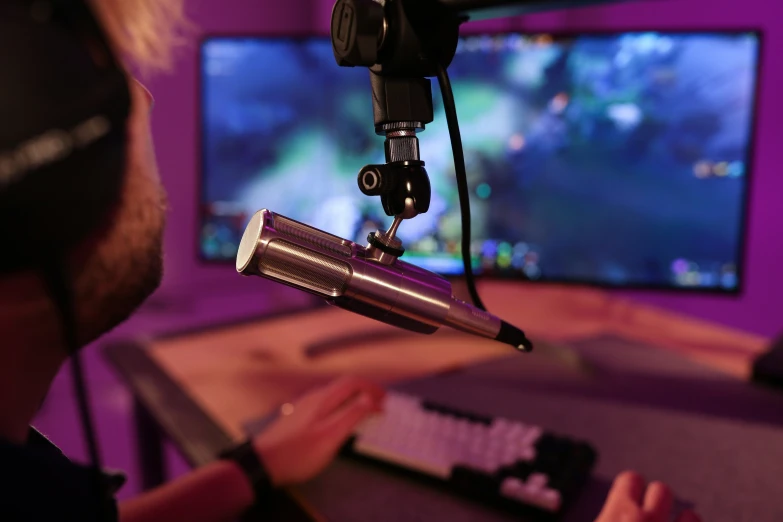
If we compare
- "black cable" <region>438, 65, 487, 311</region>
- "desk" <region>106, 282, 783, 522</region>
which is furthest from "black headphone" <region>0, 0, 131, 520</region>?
"desk" <region>106, 282, 783, 522</region>

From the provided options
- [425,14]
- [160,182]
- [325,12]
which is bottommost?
[160,182]

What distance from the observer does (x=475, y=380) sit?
31.5 inches

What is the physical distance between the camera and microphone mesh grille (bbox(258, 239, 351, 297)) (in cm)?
37

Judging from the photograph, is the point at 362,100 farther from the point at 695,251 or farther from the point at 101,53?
the point at 101,53

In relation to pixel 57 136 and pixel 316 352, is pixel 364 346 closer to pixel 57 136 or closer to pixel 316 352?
pixel 316 352

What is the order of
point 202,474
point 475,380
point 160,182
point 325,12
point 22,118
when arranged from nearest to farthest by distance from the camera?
point 22,118, point 160,182, point 202,474, point 475,380, point 325,12

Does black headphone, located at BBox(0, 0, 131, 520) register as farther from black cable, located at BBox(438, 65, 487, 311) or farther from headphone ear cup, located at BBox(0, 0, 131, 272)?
black cable, located at BBox(438, 65, 487, 311)

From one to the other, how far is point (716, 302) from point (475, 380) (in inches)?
27.6

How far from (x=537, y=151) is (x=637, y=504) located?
21.1 inches

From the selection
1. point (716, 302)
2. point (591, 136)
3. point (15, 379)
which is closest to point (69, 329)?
point (15, 379)

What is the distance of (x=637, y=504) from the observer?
463 millimetres

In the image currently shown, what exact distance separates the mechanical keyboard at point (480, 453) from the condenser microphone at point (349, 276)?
190 mm

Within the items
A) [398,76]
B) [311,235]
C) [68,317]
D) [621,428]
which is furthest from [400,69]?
[621,428]

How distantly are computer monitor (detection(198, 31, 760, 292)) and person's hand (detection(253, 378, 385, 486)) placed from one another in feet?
0.69
